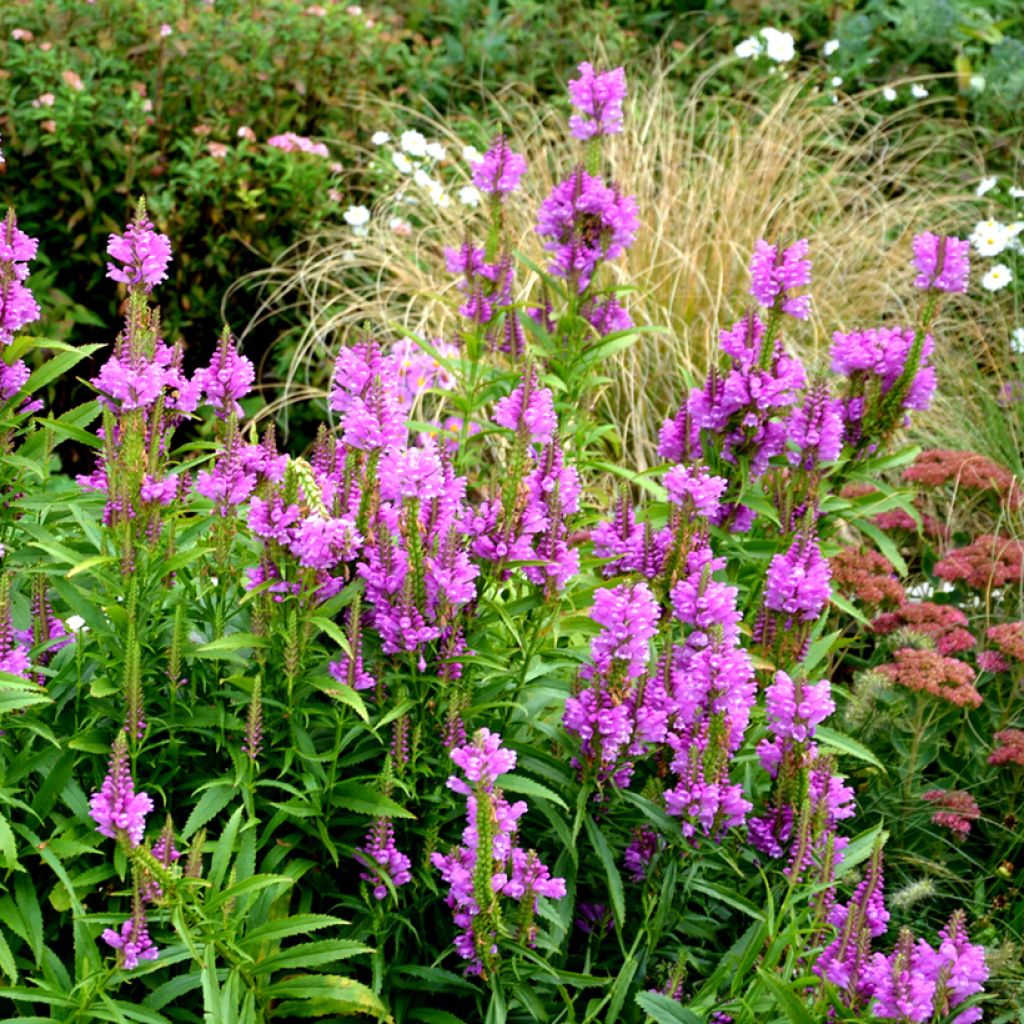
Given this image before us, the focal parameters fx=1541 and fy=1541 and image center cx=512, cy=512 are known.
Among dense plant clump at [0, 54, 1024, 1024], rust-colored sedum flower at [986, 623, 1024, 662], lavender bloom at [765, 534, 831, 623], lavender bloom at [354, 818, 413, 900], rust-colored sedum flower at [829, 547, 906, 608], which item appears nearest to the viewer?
dense plant clump at [0, 54, 1024, 1024]

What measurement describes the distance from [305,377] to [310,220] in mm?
686

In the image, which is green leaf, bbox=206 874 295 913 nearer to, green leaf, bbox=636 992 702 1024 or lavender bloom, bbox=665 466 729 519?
green leaf, bbox=636 992 702 1024

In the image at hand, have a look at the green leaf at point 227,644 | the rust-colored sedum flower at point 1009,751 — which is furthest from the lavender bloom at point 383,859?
the rust-colored sedum flower at point 1009,751

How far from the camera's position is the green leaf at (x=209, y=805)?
2.51 metres

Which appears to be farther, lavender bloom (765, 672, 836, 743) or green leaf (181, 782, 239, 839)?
lavender bloom (765, 672, 836, 743)

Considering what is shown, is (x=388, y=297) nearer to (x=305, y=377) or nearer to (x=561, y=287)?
(x=305, y=377)

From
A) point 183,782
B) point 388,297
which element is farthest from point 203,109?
point 183,782

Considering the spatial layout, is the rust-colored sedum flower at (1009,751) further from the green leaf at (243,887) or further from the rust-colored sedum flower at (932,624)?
the green leaf at (243,887)

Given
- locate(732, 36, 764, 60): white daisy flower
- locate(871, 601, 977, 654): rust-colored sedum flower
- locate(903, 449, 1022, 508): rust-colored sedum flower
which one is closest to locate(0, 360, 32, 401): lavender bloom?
locate(871, 601, 977, 654): rust-colored sedum flower

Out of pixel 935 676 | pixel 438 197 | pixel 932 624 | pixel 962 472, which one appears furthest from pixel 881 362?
pixel 438 197

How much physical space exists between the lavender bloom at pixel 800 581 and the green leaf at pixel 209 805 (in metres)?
1.09

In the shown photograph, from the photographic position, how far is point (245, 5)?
23.1 feet

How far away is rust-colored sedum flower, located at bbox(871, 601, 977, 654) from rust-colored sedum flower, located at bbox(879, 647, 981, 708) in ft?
0.60

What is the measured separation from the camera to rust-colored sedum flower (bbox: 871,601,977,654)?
3.76m
